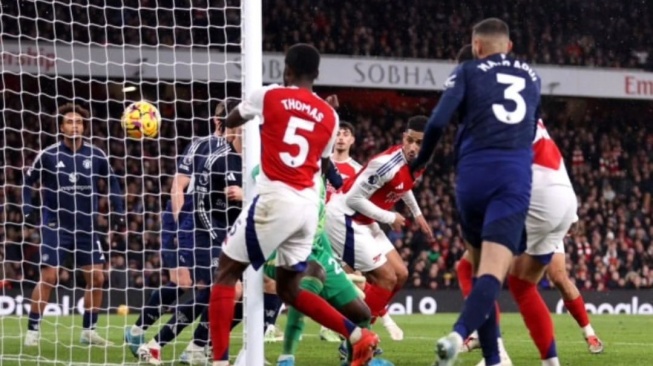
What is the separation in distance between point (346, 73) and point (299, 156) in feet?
69.1

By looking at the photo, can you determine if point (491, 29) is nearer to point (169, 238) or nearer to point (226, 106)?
point (226, 106)

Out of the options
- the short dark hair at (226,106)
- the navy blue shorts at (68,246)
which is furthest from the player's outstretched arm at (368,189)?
the navy blue shorts at (68,246)

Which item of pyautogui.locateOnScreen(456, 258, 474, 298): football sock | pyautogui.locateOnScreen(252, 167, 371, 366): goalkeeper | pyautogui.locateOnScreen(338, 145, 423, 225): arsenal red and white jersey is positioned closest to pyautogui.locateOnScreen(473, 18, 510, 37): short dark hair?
pyautogui.locateOnScreen(252, 167, 371, 366): goalkeeper

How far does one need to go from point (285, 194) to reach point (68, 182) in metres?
4.24

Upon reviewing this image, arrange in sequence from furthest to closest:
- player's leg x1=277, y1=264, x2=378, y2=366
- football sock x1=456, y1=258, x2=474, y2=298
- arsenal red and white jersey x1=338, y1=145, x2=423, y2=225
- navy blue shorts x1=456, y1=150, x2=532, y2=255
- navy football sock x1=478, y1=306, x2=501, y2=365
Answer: arsenal red and white jersey x1=338, y1=145, x2=423, y2=225, football sock x1=456, y1=258, x2=474, y2=298, player's leg x1=277, y1=264, x2=378, y2=366, navy football sock x1=478, y1=306, x2=501, y2=365, navy blue shorts x1=456, y1=150, x2=532, y2=255

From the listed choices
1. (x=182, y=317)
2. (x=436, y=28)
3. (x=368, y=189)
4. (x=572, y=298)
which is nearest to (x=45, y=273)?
(x=182, y=317)

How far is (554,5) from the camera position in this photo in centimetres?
3142

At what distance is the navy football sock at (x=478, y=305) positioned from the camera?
6.09m

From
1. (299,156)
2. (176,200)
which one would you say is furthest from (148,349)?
(299,156)

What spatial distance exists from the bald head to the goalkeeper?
65.9 inches

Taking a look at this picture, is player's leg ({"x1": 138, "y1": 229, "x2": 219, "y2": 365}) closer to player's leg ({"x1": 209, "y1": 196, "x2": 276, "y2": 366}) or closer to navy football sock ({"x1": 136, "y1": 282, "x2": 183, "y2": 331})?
navy football sock ({"x1": 136, "y1": 282, "x2": 183, "y2": 331})

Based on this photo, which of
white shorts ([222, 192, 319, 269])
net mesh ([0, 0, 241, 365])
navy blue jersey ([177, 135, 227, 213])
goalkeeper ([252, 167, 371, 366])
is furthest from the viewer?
net mesh ([0, 0, 241, 365])

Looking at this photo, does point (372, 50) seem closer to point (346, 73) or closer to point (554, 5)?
point (346, 73)

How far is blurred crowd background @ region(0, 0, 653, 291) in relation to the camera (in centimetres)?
2486
